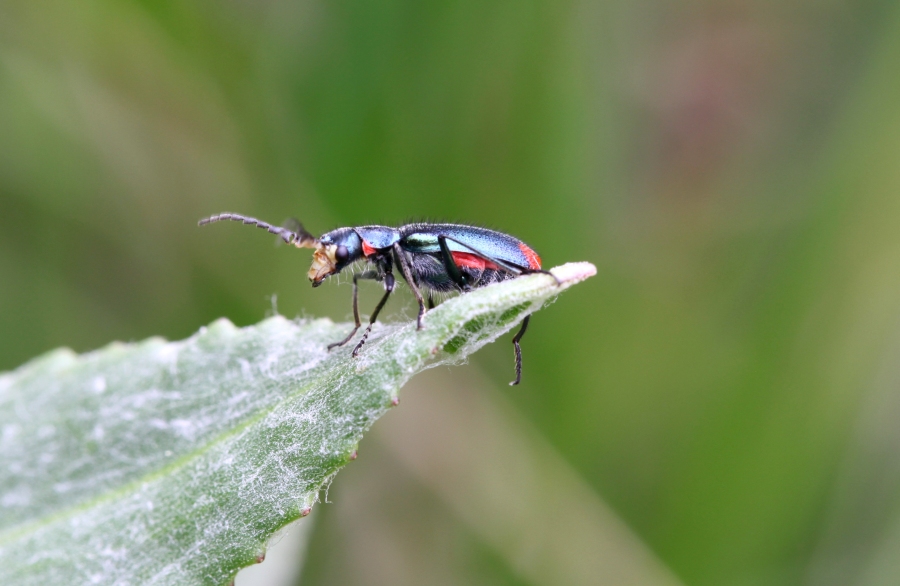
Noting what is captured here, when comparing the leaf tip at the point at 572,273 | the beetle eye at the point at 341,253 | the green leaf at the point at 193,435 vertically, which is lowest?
the leaf tip at the point at 572,273

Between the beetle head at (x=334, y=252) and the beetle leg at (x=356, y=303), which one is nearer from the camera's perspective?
the beetle leg at (x=356, y=303)

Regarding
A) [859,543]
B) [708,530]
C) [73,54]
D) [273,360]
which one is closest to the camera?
[273,360]

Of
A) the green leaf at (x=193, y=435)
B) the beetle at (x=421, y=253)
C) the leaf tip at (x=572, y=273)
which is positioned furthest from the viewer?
the beetle at (x=421, y=253)

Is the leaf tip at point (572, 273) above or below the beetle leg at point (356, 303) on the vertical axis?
below

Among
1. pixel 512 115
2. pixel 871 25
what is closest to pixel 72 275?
pixel 512 115

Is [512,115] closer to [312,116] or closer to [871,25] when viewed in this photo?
[312,116]

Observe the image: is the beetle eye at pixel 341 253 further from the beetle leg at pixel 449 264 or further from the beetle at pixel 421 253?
the beetle leg at pixel 449 264

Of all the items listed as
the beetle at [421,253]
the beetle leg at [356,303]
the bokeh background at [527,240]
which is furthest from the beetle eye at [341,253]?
the bokeh background at [527,240]

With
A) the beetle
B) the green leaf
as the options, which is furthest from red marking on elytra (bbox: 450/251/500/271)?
the green leaf
